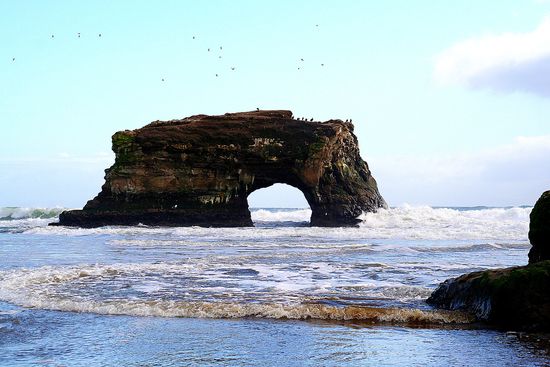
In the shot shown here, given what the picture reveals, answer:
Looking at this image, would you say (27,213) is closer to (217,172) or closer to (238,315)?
(217,172)

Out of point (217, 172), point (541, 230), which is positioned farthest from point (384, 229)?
point (541, 230)

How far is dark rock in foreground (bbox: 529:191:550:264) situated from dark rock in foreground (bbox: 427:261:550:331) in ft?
3.65

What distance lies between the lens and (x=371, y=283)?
13.5 metres

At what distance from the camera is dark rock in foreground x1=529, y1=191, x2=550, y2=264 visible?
10.4 m

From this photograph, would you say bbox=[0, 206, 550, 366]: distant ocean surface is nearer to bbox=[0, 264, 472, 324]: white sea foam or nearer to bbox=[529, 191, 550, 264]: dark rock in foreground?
bbox=[0, 264, 472, 324]: white sea foam

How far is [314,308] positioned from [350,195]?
143ft

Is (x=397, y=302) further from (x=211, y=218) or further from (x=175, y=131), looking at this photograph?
(x=175, y=131)

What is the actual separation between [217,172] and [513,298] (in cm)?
4250

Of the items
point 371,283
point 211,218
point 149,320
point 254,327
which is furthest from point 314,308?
point 211,218

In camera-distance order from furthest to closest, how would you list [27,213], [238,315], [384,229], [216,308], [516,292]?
[27,213], [384,229], [216,308], [238,315], [516,292]

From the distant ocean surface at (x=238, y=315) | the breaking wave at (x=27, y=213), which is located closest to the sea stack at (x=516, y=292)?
the distant ocean surface at (x=238, y=315)

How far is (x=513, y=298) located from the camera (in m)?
9.20

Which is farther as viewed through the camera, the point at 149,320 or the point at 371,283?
the point at 371,283

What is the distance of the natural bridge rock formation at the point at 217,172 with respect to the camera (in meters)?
A: 49.0
